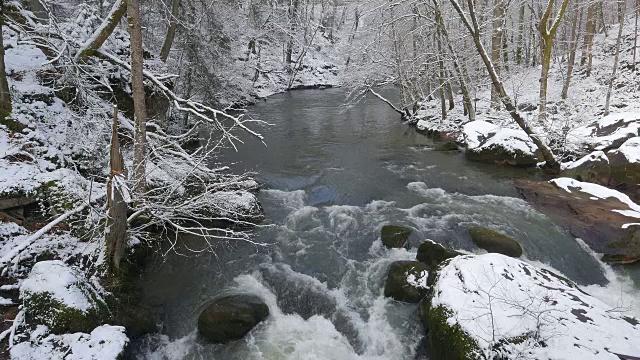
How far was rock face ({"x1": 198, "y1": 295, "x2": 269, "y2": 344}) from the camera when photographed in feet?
18.4

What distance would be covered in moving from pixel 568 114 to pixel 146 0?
16302 millimetres

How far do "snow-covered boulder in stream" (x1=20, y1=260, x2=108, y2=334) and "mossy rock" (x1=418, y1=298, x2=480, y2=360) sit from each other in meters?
4.73

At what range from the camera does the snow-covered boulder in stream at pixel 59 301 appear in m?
4.59

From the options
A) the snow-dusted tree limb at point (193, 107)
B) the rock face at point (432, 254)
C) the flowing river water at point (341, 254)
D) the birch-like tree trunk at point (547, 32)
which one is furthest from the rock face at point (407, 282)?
the birch-like tree trunk at point (547, 32)

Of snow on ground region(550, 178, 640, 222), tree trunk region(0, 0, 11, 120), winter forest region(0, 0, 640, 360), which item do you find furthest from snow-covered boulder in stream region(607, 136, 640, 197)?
tree trunk region(0, 0, 11, 120)

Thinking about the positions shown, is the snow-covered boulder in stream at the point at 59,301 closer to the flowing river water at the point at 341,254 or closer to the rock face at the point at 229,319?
the flowing river water at the point at 341,254

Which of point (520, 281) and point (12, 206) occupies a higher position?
point (12, 206)

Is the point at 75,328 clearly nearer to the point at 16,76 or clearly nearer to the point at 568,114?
the point at 16,76

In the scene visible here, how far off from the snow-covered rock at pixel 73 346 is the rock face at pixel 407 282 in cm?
431

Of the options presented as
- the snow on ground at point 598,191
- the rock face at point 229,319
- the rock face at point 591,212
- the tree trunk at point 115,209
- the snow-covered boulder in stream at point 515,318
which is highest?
the tree trunk at point 115,209

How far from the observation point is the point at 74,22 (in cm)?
Result: 843

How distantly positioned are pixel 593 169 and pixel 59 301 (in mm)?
12767

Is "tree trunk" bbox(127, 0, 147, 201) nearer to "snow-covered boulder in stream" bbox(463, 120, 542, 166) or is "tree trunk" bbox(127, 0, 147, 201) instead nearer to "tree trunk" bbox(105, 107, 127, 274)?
"tree trunk" bbox(105, 107, 127, 274)

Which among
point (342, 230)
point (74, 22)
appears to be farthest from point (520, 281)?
point (74, 22)
